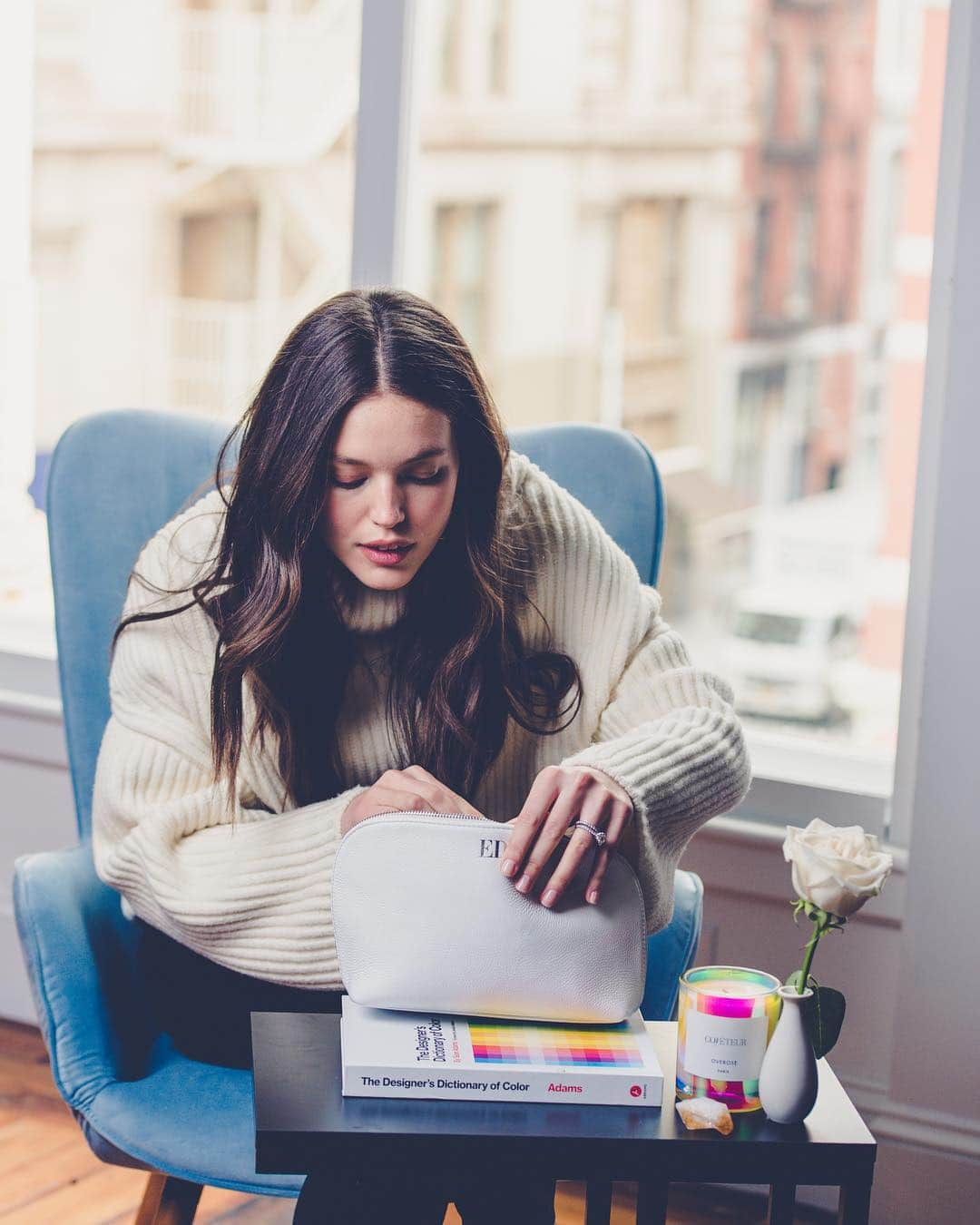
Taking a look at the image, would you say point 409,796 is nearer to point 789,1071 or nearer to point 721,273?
point 789,1071

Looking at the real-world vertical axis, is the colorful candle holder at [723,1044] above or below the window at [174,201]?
below

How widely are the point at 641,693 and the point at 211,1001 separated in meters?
0.49

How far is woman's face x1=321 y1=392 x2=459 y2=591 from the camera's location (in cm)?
126

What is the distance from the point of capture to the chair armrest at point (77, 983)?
52.4 inches

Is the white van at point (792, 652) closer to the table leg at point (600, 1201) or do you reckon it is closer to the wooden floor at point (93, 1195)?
the wooden floor at point (93, 1195)

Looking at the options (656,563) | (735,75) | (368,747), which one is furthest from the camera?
(735,75)

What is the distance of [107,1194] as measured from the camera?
6.19ft

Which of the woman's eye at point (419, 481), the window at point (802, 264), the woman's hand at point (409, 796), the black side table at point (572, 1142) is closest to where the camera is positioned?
the black side table at point (572, 1142)

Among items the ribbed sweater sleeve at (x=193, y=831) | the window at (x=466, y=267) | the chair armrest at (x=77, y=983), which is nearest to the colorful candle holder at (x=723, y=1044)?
the ribbed sweater sleeve at (x=193, y=831)

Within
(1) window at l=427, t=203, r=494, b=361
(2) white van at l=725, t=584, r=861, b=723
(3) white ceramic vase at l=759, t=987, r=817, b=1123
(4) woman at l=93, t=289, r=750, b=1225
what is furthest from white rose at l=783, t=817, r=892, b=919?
(1) window at l=427, t=203, r=494, b=361

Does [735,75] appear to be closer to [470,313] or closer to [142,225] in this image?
[470,313]

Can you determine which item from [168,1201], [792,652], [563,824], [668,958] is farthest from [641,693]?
[792,652]

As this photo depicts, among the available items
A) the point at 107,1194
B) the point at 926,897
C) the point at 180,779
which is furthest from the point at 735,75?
the point at 107,1194

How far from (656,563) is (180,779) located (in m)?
0.60
